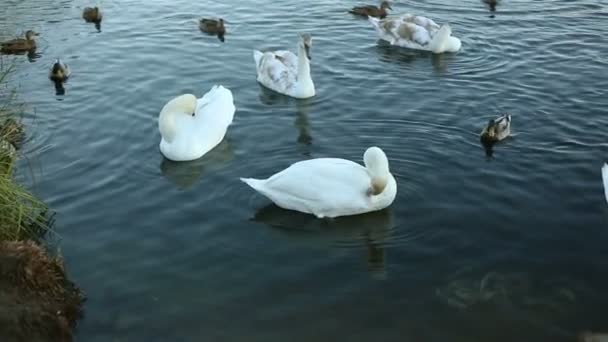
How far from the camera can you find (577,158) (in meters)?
11.9

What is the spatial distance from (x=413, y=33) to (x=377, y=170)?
8.20 meters

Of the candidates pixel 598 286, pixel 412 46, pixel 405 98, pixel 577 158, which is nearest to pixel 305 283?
pixel 598 286

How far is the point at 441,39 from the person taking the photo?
17094 mm

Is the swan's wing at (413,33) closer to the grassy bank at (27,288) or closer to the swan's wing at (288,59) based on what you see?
the swan's wing at (288,59)

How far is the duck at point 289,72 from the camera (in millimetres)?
15117

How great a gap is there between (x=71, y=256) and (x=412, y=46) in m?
10.4

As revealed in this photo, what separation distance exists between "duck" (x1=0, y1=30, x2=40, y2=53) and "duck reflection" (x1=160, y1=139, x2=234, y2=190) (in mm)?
7161

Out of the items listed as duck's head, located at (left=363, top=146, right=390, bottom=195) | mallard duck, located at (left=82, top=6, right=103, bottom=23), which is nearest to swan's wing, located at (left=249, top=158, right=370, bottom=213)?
duck's head, located at (left=363, top=146, right=390, bottom=195)

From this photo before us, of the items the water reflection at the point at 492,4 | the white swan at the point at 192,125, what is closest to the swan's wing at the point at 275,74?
the white swan at the point at 192,125

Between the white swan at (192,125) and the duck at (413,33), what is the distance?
5541mm

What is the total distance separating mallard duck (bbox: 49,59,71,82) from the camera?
16.3 m

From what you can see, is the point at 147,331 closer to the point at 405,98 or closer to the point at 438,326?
the point at 438,326

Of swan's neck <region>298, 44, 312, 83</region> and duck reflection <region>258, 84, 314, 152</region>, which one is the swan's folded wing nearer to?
duck reflection <region>258, 84, 314, 152</region>

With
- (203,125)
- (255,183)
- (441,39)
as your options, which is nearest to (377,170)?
(255,183)
